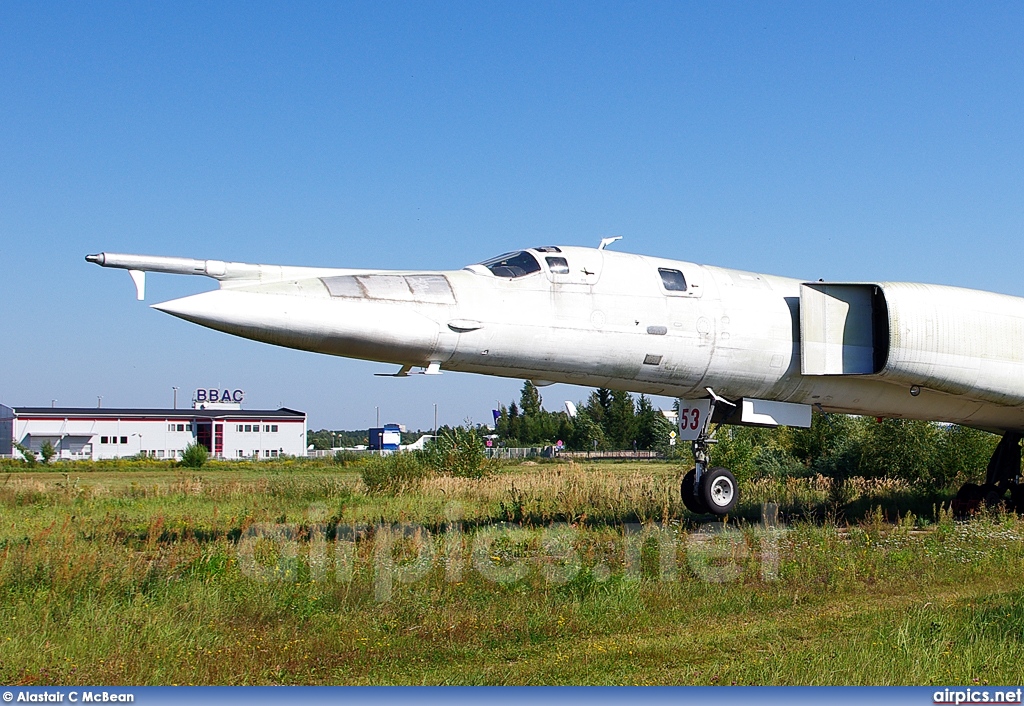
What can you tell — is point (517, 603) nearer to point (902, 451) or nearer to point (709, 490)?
point (709, 490)

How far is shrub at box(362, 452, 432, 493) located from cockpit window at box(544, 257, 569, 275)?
11.0m

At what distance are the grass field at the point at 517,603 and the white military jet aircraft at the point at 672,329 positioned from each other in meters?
1.76

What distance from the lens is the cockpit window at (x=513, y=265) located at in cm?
1030

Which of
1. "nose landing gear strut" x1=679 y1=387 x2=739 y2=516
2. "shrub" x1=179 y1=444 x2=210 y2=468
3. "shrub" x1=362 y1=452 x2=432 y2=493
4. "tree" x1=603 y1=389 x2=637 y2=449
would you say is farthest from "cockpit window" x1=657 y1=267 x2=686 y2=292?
"tree" x1=603 y1=389 x2=637 y2=449

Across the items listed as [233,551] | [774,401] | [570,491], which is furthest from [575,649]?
[570,491]

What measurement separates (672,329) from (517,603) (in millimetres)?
4214

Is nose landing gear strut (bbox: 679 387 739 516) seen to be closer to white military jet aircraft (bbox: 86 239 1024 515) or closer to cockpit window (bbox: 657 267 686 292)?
white military jet aircraft (bbox: 86 239 1024 515)

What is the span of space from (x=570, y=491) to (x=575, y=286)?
8065mm

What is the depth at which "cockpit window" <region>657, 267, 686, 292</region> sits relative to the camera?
11.3 metres

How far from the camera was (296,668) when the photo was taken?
6324mm

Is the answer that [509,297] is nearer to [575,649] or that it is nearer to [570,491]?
[575,649]

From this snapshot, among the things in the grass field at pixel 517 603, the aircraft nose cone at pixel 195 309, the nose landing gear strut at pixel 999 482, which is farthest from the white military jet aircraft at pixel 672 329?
the grass field at pixel 517 603

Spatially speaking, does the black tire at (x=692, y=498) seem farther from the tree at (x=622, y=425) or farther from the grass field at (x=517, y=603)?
the tree at (x=622, y=425)

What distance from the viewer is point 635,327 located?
35.2 ft
